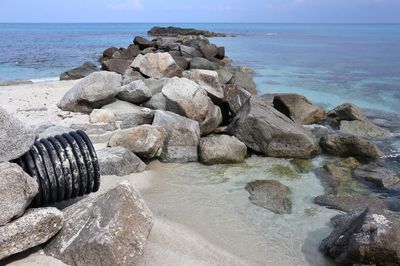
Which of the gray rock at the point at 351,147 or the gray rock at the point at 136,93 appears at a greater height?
the gray rock at the point at 136,93

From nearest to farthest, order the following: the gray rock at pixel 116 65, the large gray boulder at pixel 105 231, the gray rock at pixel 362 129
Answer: the large gray boulder at pixel 105 231, the gray rock at pixel 362 129, the gray rock at pixel 116 65

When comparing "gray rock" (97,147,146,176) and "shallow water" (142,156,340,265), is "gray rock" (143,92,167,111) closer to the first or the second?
"shallow water" (142,156,340,265)

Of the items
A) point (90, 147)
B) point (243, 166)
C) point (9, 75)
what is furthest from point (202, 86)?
point (9, 75)

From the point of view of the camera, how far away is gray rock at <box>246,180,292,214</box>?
20.4ft

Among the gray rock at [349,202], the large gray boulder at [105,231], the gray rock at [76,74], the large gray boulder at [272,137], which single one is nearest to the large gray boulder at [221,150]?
the large gray boulder at [272,137]

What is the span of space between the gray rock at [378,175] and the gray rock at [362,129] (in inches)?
101

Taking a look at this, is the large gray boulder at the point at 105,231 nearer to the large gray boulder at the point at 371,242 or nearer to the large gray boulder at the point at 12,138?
the large gray boulder at the point at 12,138

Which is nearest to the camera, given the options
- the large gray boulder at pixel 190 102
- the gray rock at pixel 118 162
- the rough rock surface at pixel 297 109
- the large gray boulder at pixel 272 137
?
the gray rock at pixel 118 162

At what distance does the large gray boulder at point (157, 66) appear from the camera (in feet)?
45.8

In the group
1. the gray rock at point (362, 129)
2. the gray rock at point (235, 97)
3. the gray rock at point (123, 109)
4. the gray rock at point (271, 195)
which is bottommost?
the gray rock at point (362, 129)

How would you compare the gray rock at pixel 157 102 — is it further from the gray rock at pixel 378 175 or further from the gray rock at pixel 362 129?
the gray rock at pixel 362 129

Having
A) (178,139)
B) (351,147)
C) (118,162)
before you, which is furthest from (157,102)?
(351,147)

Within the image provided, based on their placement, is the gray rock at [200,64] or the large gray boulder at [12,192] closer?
the large gray boulder at [12,192]

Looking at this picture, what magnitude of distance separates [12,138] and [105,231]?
132 cm
